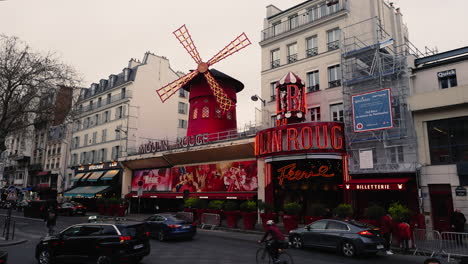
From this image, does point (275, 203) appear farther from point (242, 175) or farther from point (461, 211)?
point (461, 211)

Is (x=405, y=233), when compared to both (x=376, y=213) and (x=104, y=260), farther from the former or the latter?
(x=104, y=260)

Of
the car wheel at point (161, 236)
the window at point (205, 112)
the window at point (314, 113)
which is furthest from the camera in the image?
the window at point (205, 112)

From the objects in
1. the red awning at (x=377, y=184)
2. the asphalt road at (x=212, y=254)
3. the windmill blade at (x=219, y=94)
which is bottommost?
the asphalt road at (x=212, y=254)

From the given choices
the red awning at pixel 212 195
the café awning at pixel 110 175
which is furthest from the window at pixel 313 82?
the café awning at pixel 110 175

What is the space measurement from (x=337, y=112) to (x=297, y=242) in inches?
415

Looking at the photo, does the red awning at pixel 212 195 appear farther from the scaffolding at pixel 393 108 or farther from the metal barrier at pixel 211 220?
the scaffolding at pixel 393 108

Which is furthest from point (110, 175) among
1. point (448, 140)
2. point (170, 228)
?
point (448, 140)

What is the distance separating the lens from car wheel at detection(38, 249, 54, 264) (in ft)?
34.4

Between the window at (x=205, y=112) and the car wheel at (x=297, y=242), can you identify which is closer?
the car wheel at (x=297, y=242)

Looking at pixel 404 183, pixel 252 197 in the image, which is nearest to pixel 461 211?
pixel 404 183

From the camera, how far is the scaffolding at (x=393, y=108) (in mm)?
18391

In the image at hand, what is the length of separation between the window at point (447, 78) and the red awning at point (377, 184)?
19.4 ft

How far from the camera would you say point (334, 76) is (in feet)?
73.7

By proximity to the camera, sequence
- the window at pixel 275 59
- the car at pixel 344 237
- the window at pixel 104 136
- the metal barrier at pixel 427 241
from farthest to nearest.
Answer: the window at pixel 104 136 < the window at pixel 275 59 < the metal barrier at pixel 427 241 < the car at pixel 344 237
